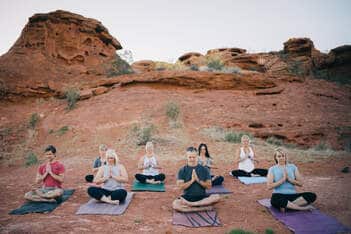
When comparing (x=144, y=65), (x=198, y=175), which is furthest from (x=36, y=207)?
(x=144, y=65)

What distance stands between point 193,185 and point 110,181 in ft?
5.59

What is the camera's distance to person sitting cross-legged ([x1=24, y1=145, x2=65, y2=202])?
5.33 meters

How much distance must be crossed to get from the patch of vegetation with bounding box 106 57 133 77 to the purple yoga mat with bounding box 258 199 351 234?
18.6m

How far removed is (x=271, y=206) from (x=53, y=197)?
411cm

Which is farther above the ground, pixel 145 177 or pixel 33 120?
pixel 33 120

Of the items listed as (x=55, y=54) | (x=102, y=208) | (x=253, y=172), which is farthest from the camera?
(x=55, y=54)

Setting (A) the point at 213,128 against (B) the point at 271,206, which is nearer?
(B) the point at 271,206

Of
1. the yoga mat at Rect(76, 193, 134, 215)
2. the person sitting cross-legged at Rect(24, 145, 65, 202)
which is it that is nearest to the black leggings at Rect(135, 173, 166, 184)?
the yoga mat at Rect(76, 193, 134, 215)

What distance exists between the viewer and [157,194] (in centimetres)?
626

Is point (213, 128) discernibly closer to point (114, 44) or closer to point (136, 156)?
point (136, 156)

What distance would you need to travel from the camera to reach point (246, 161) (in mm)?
7684

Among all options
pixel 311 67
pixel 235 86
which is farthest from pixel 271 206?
pixel 311 67

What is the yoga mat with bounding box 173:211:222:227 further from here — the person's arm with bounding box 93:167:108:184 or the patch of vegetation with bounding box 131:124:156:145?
the patch of vegetation with bounding box 131:124:156:145

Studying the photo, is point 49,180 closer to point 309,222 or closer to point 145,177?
point 145,177
